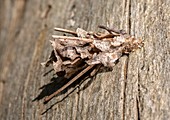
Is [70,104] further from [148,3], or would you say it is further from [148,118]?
[148,3]

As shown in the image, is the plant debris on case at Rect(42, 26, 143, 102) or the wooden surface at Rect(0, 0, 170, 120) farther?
the plant debris on case at Rect(42, 26, 143, 102)

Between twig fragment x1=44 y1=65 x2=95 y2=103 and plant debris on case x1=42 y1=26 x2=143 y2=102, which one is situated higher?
plant debris on case x1=42 y1=26 x2=143 y2=102

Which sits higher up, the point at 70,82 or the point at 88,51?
the point at 88,51

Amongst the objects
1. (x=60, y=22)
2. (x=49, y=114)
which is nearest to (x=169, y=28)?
(x=49, y=114)

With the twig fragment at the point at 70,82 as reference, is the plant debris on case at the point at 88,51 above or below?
above

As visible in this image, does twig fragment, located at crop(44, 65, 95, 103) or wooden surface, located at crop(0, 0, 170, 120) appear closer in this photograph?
wooden surface, located at crop(0, 0, 170, 120)
